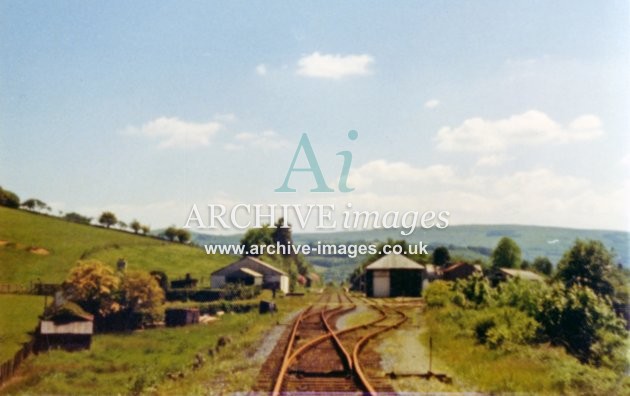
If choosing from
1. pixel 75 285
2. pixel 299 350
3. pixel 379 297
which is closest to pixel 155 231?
pixel 75 285

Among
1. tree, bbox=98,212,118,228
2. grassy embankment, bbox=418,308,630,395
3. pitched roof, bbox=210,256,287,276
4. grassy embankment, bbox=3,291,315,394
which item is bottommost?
grassy embankment, bbox=3,291,315,394

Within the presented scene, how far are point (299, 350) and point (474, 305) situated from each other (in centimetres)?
1089

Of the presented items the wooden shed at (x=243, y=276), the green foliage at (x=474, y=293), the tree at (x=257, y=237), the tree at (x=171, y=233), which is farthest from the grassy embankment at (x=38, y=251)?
the green foliage at (x=474, y=293)

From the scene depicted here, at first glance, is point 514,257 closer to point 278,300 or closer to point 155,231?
point 278,300

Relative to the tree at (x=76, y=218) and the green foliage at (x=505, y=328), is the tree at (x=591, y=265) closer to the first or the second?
the green foliage at (x=505, y=328)

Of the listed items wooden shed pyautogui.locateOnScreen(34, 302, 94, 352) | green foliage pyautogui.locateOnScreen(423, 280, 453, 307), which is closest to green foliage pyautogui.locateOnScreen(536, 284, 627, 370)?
green foliage pyautogui.locateOnScreen(423, 280, 453, 307)

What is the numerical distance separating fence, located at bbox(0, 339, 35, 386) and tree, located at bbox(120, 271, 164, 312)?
9.06 feet

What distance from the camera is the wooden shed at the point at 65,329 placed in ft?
50.1

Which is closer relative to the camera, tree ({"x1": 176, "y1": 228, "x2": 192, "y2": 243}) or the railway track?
the railway track

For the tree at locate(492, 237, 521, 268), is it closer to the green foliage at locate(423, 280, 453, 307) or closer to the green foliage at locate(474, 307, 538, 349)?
the green foliage at locate(423, 280, 453, 307)

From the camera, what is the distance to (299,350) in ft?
42.1

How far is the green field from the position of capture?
13.8 meters

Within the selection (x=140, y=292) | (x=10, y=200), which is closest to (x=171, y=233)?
(x=140, y=292)

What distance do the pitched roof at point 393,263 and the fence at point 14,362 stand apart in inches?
583
